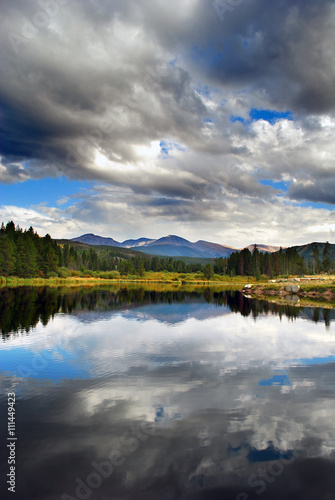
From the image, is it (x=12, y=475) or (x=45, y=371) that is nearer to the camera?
(x=12, y=475)

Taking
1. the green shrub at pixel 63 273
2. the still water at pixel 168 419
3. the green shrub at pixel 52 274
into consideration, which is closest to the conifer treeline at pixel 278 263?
the green shrub at pixel 63 273

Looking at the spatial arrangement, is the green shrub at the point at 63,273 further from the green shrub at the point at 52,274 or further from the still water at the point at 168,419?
the still water at the point at 168,419

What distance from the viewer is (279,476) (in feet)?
24.8

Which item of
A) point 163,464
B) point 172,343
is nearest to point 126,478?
point 163,464

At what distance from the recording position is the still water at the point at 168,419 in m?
7.26

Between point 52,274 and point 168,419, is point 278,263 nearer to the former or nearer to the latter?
point 52,274

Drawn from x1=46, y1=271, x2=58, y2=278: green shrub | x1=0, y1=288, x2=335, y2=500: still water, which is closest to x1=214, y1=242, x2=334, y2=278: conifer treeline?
x1=46, y1=271, x2=58, y2=278: green shrub

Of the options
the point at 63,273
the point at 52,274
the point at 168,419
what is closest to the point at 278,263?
the point at 63,273

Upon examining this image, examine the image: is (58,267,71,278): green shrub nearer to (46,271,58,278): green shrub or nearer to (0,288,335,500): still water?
(46,271,58,278): green shrub

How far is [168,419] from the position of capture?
10.3 m

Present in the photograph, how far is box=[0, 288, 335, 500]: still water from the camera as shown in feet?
23.8

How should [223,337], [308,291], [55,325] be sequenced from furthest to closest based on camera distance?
1. [308,291]
2. [55,325]
3. [223,337]

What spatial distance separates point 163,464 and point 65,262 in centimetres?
16289

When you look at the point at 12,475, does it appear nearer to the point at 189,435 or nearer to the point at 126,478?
the point at 126,478
